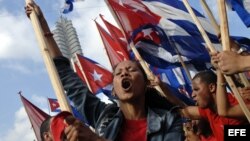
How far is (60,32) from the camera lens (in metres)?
120

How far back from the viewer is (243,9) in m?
6.90

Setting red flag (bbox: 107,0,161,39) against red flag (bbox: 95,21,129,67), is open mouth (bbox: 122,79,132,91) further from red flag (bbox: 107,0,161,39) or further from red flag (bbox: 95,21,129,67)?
red flag (bbox: 95,21,129,67)

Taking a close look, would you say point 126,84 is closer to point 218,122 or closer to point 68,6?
point 218,122

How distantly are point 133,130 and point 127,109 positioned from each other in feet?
0.53

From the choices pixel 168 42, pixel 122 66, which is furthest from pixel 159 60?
pixel 122 66

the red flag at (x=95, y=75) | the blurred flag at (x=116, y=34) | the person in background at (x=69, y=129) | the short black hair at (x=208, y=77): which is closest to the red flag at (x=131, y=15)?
the blurred flag at (x=116, y=34)

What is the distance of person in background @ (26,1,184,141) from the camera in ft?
9.58

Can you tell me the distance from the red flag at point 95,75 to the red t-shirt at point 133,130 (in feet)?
25.5

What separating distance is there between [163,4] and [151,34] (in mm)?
588

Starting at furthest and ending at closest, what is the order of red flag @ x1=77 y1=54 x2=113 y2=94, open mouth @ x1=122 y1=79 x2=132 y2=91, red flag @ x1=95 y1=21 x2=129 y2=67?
red flag @ x1=77 y1=54 x2=113 y2=94 → red flag @ x1=95 y1=21 x2=129 y2=67 → open mouth @ x1=122 y1=79 x2=132 y2=91

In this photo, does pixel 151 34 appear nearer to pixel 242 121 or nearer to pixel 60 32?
pixel 242 121

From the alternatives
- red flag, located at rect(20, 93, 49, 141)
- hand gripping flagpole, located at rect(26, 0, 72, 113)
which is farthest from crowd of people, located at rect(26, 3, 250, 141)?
red flag, located at rect(20, 93, 49, 141)

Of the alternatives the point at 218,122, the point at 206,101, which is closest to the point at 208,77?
the point at 206,101

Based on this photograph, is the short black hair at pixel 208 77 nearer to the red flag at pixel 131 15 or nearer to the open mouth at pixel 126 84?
the open mouth at pixel 126 84
